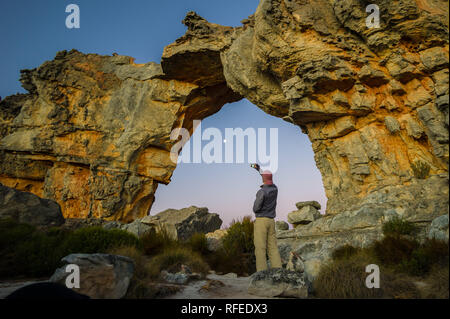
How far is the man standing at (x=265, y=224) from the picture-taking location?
550 cm

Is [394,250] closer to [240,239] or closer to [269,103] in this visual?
[240,239]

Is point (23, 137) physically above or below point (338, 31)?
below

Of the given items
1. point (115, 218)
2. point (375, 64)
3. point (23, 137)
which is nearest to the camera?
point (375, 64)

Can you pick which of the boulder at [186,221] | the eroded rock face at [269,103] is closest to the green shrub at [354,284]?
the eroded rock face at [269,103]

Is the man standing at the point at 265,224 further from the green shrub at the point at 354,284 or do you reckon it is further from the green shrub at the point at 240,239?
the green shrub at the point at 240,239

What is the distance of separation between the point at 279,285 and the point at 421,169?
6.89m

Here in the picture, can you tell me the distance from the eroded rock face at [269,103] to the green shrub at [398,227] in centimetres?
61

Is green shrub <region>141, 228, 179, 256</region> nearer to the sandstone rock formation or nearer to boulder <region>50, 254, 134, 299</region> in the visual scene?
boulder <region>50, 254, 134, 299</region>

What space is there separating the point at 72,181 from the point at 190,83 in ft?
36.0

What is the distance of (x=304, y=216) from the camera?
11.4 m

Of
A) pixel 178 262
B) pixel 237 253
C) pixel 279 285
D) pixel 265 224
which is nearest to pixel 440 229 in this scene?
pixel 265 224
